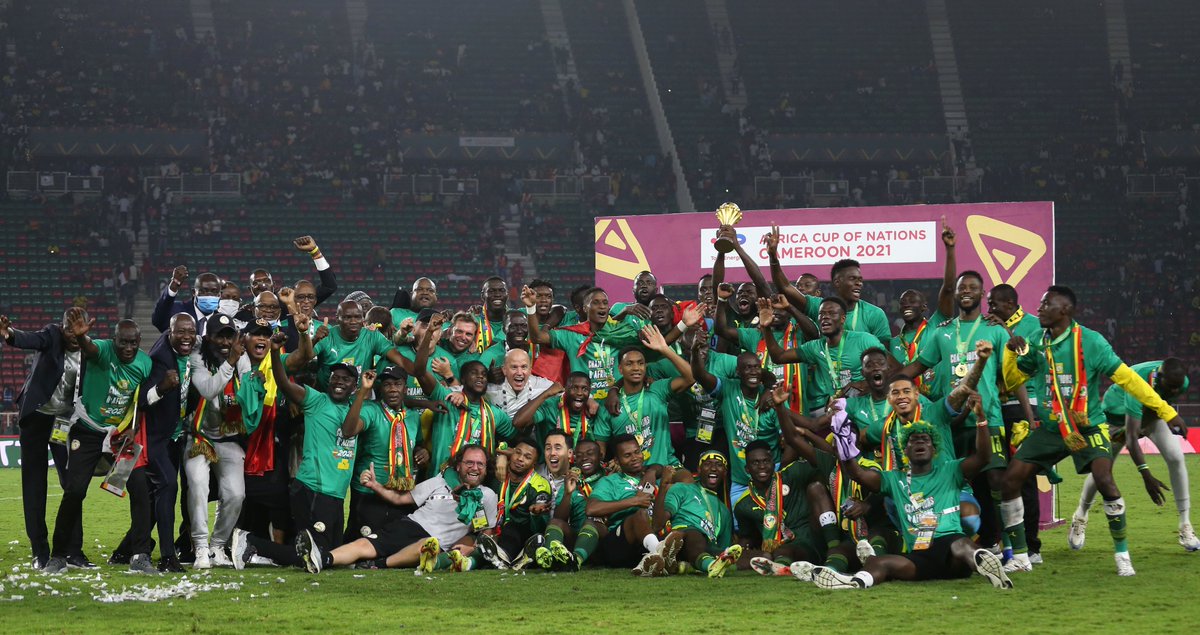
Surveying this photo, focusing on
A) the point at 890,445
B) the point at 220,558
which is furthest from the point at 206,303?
the point at 890,445

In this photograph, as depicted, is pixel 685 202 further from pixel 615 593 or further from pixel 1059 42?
pixel 615 593

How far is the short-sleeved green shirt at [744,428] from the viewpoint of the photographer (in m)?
10.2

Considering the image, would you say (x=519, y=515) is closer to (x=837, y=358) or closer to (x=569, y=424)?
(x=569, y=424)

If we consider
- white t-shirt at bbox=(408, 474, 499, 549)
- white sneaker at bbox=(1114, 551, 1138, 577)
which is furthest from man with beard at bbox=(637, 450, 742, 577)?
white sneaker at bbox=(1114, 551, 1138, 577)

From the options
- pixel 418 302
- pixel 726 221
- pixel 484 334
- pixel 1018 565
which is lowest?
pixel 1018 565

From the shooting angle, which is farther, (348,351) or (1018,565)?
(348,351)

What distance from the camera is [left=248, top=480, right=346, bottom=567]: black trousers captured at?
399 inches

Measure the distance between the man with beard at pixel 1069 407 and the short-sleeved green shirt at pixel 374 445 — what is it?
473 centimetres

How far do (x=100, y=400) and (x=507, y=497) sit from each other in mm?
3120

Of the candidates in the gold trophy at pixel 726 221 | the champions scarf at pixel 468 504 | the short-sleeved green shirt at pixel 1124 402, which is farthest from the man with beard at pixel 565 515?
the short-sleeved green shirt at pixel 1124 402

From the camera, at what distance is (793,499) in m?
9.77

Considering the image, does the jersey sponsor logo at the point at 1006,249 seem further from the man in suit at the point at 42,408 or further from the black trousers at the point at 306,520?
the man in suit at the point at 42,408

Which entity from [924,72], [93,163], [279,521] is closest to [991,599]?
[279,521]

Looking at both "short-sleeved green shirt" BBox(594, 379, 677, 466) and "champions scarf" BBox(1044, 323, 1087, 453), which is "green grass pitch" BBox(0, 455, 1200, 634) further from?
"short-sleeved green shirt" BBox(594, 379, 677, 466)
